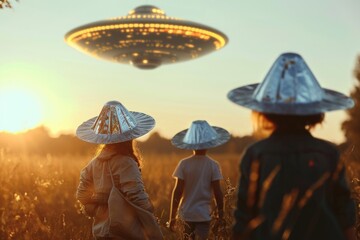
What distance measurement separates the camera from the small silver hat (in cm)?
823

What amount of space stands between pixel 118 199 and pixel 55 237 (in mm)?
2038

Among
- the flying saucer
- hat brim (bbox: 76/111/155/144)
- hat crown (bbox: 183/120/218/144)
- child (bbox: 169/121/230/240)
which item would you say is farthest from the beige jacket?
the flying saucer

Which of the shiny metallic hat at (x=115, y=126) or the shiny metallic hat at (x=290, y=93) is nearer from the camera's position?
the shiny metallic hat at (x=290, y=93)

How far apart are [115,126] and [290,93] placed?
8.56ft

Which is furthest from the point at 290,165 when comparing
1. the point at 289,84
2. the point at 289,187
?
the point at 289,84

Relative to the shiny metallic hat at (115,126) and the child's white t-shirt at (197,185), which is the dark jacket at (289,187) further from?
the child's white t-shirt at (197,185)

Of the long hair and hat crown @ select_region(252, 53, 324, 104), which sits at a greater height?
hat crown @ select_region(252, 53, 324, 104)

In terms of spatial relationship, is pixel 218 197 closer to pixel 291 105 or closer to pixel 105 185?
pixel 105 185

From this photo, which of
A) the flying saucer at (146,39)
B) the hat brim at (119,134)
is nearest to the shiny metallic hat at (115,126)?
the hat brim at (119,134)

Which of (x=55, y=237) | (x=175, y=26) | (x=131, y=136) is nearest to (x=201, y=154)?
(x=55, y=237)

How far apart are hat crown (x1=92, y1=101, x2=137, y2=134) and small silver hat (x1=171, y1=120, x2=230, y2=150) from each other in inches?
96.2

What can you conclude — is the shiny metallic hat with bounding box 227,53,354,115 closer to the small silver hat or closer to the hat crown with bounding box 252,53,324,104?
the hat crown with bounding box 252,53,324,104

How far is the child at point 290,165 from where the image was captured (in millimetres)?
3273

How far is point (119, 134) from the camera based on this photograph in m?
5.55
